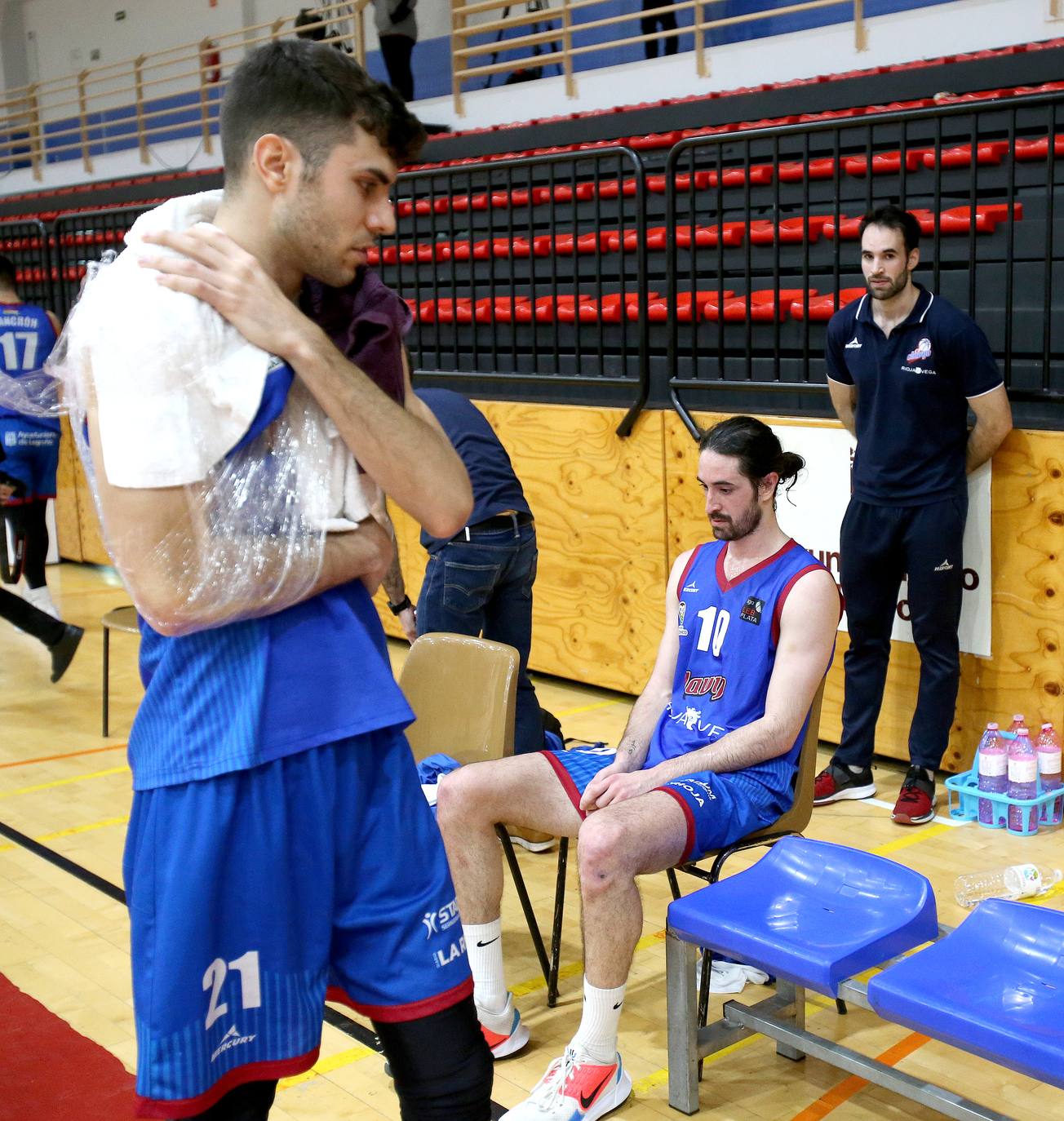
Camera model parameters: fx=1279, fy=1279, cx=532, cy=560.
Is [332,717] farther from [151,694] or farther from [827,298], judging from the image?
[827,298]

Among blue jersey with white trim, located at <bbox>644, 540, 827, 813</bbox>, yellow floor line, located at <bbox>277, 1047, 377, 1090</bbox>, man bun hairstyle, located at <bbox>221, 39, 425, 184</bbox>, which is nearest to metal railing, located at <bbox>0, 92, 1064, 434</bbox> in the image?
blue jersey with white trim, located at <bbox>644, 540, 827, 813</bbox>

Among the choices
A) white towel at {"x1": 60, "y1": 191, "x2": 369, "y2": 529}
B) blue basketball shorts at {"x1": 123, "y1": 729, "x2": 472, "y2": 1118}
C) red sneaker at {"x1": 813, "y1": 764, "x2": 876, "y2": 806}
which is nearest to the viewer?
white towel at {"x1": 60, "y1": 191, "x2": 369, "y2": 529}

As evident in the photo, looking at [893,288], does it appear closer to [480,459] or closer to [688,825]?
[480,459]

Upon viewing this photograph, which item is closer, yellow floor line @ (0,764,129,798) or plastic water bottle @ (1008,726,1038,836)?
plastic water bottle @ (1008,726,1038,836)

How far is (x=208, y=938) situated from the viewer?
148 cm

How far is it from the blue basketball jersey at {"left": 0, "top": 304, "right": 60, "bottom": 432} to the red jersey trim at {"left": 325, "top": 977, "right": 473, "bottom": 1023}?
5.43m

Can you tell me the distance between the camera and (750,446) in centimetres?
311

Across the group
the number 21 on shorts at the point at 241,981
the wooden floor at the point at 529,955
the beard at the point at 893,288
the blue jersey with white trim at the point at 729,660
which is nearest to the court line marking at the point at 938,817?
the wooden floor at the point at 529,955

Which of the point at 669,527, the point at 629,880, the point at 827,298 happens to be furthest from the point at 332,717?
the point at 827,298

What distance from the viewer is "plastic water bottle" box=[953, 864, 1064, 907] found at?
359 centimetres

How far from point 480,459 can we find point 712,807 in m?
1.75

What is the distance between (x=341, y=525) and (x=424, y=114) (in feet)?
34.6

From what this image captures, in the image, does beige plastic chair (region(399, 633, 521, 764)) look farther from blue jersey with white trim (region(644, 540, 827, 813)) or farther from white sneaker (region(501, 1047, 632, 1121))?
white sneaker (region(501, 1047, 632, 1121))

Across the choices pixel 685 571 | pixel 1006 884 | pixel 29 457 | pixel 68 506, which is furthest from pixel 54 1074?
pixel 68 506
